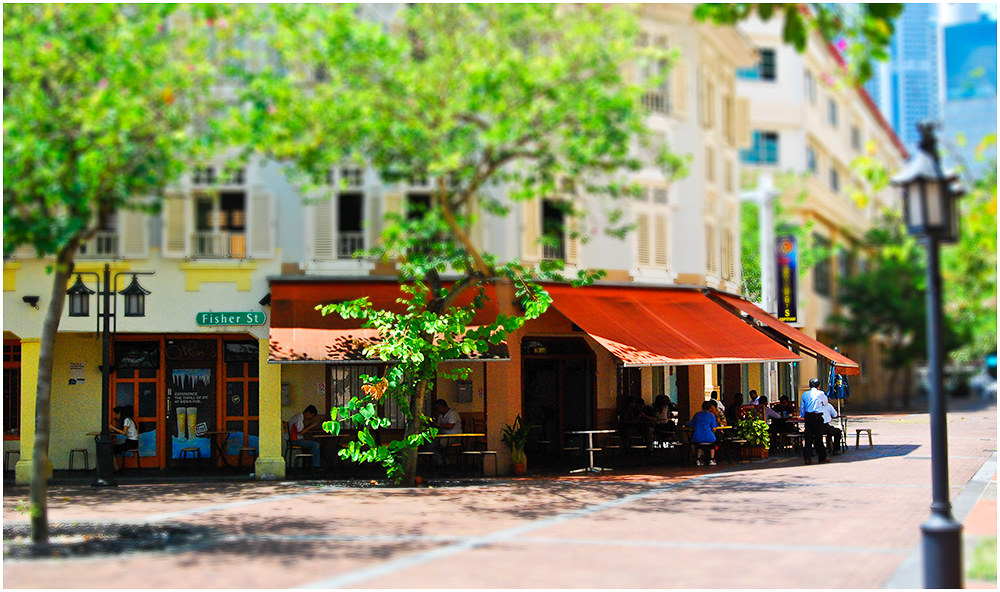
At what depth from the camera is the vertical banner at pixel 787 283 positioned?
92.3 ft

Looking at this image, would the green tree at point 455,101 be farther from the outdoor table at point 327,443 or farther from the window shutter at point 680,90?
the window shutter at point 680,90

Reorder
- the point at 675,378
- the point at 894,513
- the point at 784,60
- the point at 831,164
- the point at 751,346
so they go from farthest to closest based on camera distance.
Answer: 1. the point at 831,164
2. the point at 784,60
3. the point at 675,378
4. the point at 751,346
5. the point at 894,513

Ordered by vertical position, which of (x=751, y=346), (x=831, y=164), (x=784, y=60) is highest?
(x=784, y=60)

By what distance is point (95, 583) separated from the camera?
9219mm

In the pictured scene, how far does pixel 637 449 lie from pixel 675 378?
3.52 metres

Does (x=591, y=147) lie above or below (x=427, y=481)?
above

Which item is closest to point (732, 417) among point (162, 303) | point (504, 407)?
point (504, 407)

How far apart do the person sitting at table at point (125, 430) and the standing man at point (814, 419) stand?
40.9ft

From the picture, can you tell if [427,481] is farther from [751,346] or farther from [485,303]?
[751,346]

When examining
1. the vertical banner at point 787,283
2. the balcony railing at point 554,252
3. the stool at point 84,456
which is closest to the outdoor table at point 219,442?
the stool at point 84,456

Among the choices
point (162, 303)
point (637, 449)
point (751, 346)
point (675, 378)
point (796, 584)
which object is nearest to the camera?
point (796, 584)

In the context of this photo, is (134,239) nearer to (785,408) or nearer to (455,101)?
(455,101)

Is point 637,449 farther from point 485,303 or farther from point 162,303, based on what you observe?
point 162,303

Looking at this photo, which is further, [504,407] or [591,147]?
[504,407]
